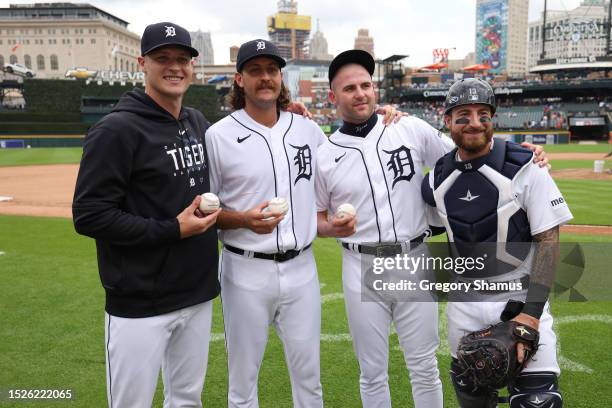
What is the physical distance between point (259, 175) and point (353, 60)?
1.08 metres

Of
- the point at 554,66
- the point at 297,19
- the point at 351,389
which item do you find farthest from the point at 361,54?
the point at 297,19

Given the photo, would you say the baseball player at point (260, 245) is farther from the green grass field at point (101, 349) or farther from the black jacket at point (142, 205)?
the green grass field at point (101, 349)

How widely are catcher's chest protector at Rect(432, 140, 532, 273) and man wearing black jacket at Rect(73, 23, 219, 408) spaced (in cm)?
147

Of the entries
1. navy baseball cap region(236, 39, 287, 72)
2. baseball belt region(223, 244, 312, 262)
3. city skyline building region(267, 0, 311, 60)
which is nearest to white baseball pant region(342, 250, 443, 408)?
baseball belt region(223, 244, 312, 262)

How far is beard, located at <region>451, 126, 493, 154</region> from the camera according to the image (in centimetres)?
283

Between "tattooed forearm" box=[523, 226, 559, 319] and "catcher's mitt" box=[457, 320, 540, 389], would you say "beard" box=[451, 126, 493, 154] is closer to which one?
"tattooed forearm" box=[523, 226, 559, 319]

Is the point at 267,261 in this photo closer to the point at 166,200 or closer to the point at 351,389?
the point at 166,200

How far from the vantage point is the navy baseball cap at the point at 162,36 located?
285cm

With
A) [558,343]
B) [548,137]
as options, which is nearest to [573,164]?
[548,137]

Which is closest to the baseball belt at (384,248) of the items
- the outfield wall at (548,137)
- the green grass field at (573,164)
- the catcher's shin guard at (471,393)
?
the catcher's shin guard at (471,393)

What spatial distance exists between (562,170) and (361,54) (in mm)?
19960

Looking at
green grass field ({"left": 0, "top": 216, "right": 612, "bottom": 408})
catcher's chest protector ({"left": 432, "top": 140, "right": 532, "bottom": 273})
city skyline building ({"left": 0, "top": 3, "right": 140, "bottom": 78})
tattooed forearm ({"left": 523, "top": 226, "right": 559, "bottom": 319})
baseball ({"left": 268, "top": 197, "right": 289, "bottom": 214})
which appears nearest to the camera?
tattooed forearm ({"left": 523, "top": 226, "right": 559, "bottom": 319})

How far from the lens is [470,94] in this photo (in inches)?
112

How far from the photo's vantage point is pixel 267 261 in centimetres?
318
